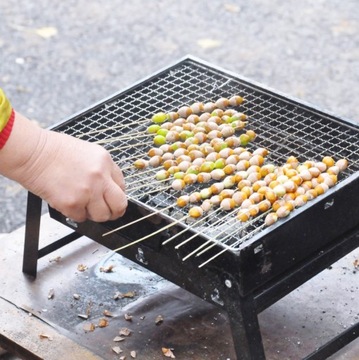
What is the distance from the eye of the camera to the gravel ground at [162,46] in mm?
6695

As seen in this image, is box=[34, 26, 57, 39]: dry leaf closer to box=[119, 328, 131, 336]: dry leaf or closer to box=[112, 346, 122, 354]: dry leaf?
box=[119, 328, 131, 336]: dry leaf

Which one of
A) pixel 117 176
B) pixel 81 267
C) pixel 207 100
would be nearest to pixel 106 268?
pixel 81 267

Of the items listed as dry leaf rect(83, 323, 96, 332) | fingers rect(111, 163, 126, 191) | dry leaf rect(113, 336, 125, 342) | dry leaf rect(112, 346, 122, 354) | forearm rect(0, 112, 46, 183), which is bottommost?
dry leaf rect(83, 323, 96, 332)

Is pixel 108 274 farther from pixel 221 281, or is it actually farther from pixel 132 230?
pixel 221 281

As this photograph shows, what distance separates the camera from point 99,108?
410 cm

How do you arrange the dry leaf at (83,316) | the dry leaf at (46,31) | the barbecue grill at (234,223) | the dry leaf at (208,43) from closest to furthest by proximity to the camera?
the barbecue grill at (234,223) < the dry leaf at (83,316) < the dry leaf at (208,43) < the dry leaf at (46,31)

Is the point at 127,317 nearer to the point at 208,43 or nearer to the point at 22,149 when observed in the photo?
the point at 22,149

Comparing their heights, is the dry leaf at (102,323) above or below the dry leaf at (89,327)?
above

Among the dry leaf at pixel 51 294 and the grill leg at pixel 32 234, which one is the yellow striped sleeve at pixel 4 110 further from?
the dry leaf at pixel 51 294

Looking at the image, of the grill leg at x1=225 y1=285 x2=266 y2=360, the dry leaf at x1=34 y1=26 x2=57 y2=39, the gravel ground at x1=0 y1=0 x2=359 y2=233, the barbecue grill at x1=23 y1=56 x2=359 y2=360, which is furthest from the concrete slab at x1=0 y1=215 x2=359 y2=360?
the dry leaf at x1=34 y1=26 x2=57 y2=39

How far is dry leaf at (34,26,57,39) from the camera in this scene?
741cm

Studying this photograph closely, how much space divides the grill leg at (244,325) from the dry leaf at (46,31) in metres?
4.46

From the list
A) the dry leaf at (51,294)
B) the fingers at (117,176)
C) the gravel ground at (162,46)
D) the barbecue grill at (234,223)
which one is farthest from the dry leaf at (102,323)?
the gravel ground at (162,46)

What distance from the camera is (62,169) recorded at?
3.05 metres
